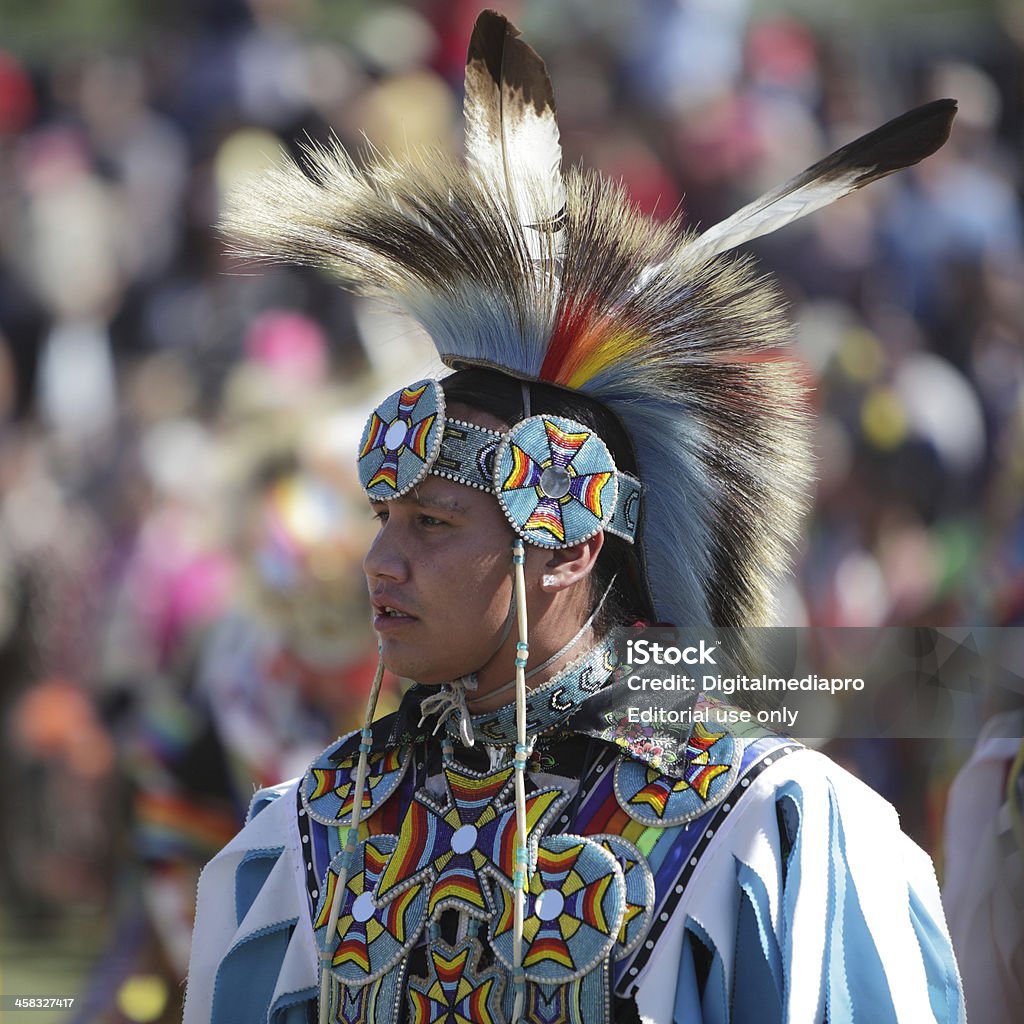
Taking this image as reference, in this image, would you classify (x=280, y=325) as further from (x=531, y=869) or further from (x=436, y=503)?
(x=531, y=869)

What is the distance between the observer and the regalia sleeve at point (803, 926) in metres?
1.67

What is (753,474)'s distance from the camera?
2021 mm

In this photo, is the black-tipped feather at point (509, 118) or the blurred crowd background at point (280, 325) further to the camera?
the blurred crowd background at point (280, 325)

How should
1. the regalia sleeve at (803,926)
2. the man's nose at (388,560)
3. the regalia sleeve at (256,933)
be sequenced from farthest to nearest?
the regalia sleeve at (256,933) → the man's nose at (388,560) → the regalia sleeve at (803,926)

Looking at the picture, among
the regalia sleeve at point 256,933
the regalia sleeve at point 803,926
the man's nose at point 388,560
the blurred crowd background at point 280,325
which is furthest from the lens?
the blurred crowd background at point 280,325

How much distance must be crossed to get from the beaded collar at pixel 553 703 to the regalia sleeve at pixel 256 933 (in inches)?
13.7

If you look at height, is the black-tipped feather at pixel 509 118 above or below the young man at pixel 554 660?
above

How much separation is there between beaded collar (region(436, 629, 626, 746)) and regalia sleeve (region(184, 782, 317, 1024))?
35 cm

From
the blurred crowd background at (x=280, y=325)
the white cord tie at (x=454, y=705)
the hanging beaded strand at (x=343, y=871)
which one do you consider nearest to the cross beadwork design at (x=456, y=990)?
the hanging beaded strand at (x=343, y=871)

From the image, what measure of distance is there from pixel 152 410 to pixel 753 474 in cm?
333

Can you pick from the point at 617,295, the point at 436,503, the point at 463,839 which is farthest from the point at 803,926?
the point at 617,295

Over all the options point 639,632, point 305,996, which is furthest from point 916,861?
point 305,996

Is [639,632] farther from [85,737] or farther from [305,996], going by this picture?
[85,737]

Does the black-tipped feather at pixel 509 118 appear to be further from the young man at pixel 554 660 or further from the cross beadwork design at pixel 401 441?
the cross beadwork design at pixel 401 441
